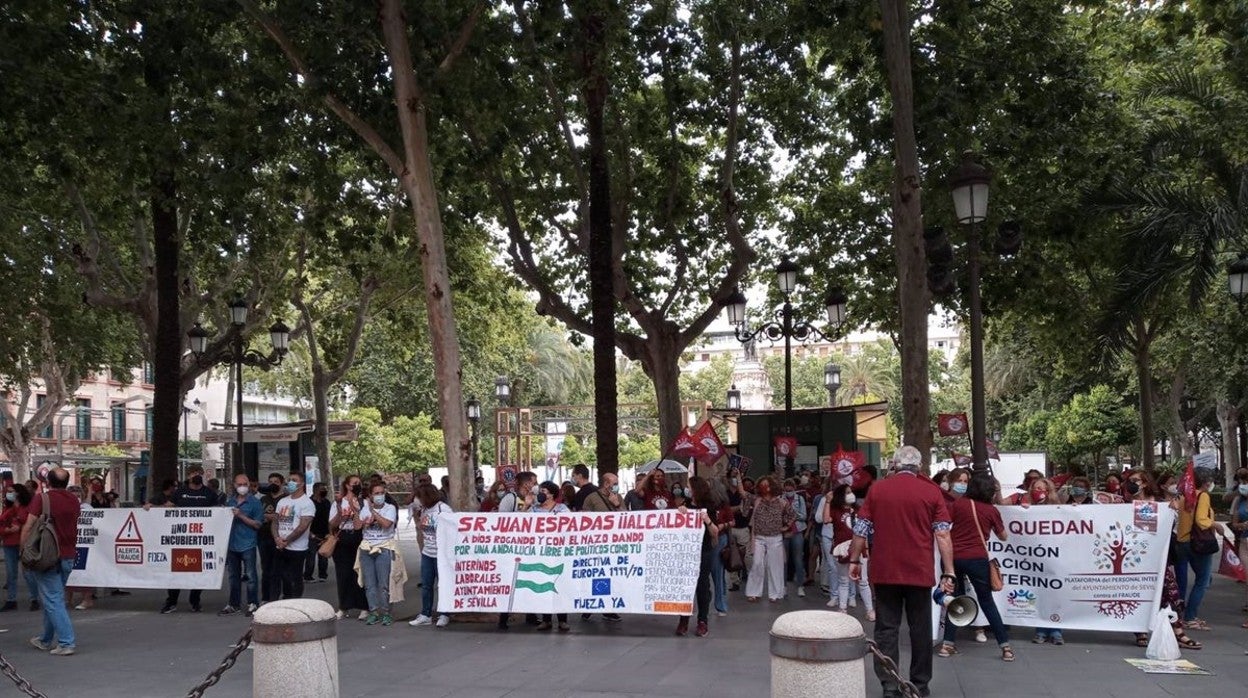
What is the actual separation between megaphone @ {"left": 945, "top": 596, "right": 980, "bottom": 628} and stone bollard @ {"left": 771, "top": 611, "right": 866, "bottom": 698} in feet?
7.83

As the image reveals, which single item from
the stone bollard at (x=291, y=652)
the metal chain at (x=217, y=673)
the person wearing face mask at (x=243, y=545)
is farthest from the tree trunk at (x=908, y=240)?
the metal chain at (x=217, y=673)

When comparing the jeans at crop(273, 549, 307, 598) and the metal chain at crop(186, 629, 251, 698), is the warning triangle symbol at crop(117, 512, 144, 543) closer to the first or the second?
the jeans at crop(273, 549, 307, 598)

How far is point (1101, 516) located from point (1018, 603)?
3.89 feet

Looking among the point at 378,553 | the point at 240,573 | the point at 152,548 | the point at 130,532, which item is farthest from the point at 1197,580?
the point at 130,532

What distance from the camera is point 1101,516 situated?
11258 millimetres

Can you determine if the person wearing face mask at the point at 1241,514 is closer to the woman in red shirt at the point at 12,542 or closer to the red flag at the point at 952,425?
the red flag at the point at 952,425

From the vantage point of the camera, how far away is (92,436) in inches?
2549

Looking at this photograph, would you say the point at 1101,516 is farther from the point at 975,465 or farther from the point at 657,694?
the point at 657,694

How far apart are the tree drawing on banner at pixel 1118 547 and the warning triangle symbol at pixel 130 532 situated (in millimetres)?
11722

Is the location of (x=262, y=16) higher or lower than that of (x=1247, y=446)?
higher

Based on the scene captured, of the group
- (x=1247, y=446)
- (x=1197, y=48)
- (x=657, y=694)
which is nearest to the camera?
(x=657, y=694)

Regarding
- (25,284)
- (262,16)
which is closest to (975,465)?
(262,16)

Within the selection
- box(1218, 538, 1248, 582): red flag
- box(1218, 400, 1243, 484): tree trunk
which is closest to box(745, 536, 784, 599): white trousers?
→ box(1218, 538, 1248, 582): red flag

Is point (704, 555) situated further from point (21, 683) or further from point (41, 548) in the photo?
point (21, 683)
